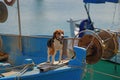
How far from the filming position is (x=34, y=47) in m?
6.02

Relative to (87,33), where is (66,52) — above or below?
below

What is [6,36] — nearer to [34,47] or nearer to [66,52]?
[34,47]

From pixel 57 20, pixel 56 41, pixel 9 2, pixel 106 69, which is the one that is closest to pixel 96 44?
pixel 56 41

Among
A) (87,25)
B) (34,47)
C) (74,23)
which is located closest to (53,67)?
(34,47)

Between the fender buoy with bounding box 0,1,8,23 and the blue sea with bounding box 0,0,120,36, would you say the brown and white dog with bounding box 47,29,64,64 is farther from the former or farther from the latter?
the fender buoy with bounding box 0,1,8,23

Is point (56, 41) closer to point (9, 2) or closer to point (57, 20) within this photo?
point (9, 2)

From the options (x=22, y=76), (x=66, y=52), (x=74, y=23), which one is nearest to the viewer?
(x=22, y=76)

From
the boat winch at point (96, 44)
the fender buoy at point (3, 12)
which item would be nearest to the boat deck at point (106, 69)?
the boat winch at point (96, 44)

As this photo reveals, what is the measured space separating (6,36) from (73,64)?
236 cm

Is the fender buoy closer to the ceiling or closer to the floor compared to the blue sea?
closer to the ceiling

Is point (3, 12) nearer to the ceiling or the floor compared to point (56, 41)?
nearer to the ceiling

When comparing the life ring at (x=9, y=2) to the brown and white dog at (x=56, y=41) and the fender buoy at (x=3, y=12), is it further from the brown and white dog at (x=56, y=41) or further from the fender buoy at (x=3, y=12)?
the brown and white dog at (x=56, y=41)

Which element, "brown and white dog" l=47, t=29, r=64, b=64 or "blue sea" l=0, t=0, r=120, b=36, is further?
"blue sea" l=0, t=0, r=120, b=36

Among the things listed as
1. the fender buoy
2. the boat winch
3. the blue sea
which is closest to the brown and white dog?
the boat winch
